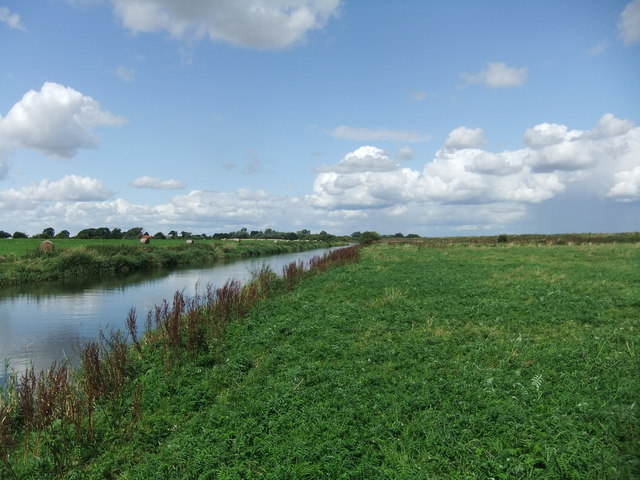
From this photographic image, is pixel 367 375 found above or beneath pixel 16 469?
above

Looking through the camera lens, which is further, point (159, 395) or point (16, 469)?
point (159, 395)

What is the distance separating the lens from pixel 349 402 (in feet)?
21.2

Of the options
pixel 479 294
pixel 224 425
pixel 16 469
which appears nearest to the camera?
pixel 16 469

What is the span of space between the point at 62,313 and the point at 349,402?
54.0ft

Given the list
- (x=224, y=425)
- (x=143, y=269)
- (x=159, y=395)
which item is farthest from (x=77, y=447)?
(x=143, y=269)

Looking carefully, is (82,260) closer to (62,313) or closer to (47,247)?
(47,247)

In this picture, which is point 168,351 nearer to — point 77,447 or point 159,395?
point 159,395

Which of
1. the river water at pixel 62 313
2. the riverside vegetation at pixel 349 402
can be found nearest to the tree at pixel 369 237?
the river water at pixel 62 313

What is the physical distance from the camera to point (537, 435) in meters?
5.33

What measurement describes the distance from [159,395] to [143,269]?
118ft

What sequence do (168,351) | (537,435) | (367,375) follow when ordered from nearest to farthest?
(537,435), (367,375), (168,351)

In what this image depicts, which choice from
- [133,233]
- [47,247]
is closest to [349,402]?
[47,247]

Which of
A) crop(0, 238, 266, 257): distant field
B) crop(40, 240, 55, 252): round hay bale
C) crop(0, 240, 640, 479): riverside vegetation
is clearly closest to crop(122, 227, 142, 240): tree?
crop(0, 238, 266, 257): distant field

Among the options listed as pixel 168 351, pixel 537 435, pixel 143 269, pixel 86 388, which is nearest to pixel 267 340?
pixel 168 351
